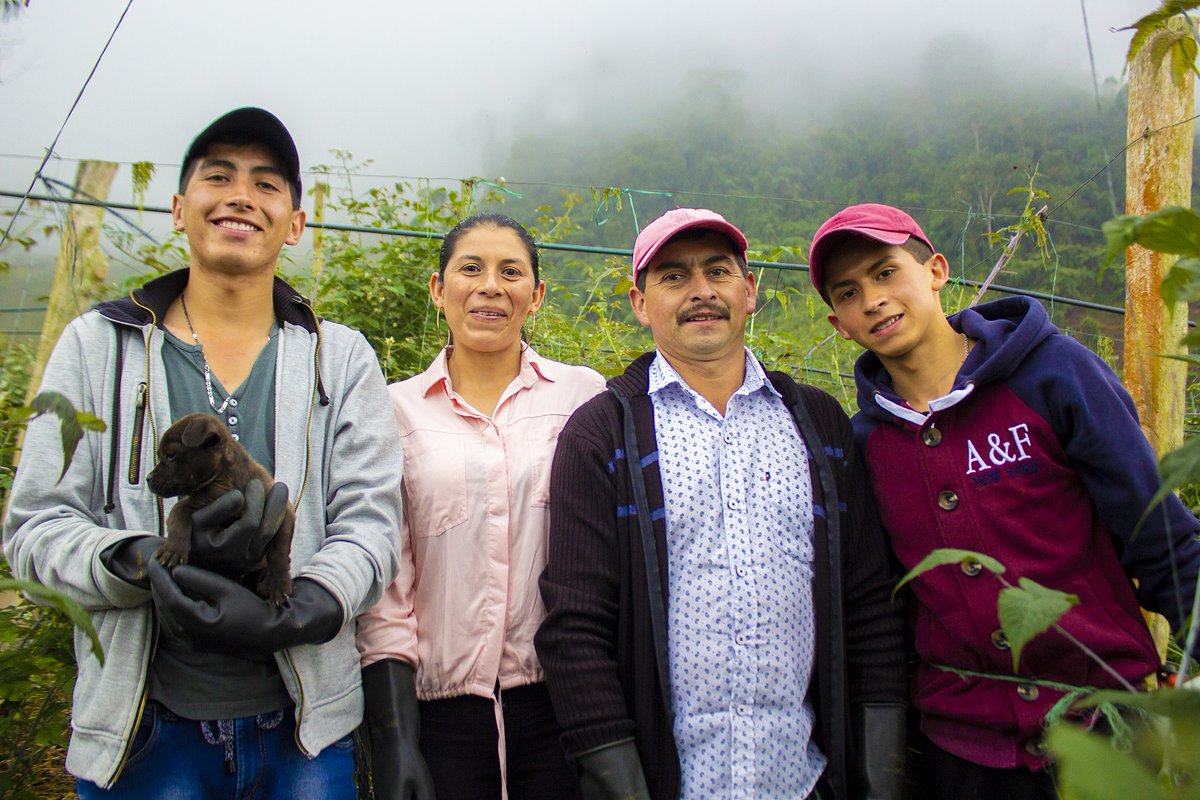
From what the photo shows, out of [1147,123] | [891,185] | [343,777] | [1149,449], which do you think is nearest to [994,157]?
[891,185]

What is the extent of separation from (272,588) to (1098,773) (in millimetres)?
1497

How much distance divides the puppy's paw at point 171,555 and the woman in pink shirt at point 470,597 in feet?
1.87

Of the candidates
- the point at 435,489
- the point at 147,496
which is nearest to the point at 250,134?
the point at 147,496

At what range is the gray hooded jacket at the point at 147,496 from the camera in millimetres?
1609

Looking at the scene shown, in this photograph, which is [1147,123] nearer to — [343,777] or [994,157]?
[343,777]

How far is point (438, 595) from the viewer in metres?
2.09

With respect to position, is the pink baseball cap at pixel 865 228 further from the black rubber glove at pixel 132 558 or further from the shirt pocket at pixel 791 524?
the black rubber glove at pixel 132 558

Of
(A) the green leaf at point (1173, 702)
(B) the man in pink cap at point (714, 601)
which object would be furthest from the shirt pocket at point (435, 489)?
(A) the green leaf at point (1173, 702)

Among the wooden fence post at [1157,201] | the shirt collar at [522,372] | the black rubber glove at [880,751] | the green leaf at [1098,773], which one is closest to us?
the green leaf at [1098,773]

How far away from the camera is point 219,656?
172 centimetres

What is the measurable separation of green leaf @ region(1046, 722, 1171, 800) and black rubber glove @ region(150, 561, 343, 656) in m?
1.42

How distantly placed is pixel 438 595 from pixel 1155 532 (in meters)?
1.73

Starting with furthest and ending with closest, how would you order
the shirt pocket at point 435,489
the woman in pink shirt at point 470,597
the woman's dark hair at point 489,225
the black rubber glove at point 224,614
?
the woman's dark hair at point 489,225 → the shirt pocket at point 435,489 → the woman in pink shirt at point 470,597 → the black rubber glove at point 224,614

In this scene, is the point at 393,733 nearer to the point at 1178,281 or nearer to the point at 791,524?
the point at 791,524
